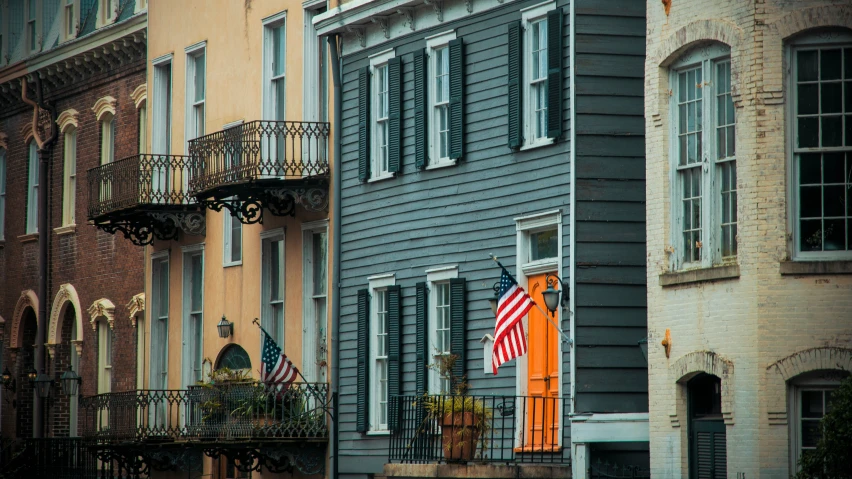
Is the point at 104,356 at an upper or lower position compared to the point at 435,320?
lower

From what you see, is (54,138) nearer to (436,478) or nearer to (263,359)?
(263,359)

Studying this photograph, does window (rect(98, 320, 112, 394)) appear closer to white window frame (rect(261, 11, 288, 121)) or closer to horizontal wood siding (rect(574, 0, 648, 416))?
white window frame (rect(261, 11, 288, 121))

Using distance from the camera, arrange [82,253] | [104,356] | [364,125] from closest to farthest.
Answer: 1. [364,125]
2. [104,356]
3. [82,253]

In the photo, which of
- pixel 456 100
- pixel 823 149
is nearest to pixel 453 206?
pixel 456 100

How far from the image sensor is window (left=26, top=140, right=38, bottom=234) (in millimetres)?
38812

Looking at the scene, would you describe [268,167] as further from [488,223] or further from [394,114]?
[488,223]

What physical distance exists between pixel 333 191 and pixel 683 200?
9740mm

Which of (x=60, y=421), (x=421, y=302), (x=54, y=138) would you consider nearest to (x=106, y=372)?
(x=60, y=421)

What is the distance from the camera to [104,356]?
35.4 m

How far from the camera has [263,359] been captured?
27.2 m

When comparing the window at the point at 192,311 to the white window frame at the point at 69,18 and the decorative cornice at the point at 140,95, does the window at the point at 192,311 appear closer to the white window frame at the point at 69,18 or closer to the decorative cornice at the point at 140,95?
the decorative cornice at the point at 140,95

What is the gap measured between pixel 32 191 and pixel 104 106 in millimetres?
4592

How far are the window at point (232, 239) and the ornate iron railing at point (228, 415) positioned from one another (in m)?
2.71

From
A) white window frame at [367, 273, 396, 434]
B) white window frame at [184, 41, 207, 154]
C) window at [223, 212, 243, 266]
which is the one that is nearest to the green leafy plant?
white window frame at [367, 273, 396, 434]
